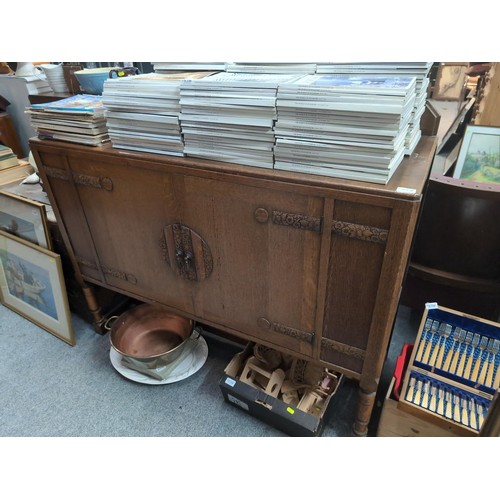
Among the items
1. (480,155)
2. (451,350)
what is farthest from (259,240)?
(480,155)

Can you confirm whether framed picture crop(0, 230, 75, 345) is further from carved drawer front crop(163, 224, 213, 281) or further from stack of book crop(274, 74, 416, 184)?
stack of book crop(274, 74, 416, 184)

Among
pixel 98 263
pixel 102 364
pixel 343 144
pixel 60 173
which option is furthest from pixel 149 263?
→ pixel 343 144

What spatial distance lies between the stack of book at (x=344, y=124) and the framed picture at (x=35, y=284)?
4.25 feet

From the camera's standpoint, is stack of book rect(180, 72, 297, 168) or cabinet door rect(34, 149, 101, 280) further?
cabinet door rect(34, 149, 101, 280)

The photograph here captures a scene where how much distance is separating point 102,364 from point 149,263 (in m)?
0.71

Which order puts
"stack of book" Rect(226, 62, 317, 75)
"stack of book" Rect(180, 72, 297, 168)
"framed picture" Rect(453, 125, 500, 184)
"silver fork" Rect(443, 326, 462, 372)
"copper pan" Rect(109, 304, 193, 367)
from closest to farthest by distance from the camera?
"stack of book" Rect(180, 72, 297, 168) → "stack of book" Rect(226, 62, 317, 75) → "silver fork" Rect(443, 326, 462, 372) → "copper pan" Rect(109, 304, 193, 367) → "framed picture" Rect(453, 125, 500, 184)

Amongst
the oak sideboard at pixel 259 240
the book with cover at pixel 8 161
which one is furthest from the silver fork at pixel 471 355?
the book with cover at pixel 8 161

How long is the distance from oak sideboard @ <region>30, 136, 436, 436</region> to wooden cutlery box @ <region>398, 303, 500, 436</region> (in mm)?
201

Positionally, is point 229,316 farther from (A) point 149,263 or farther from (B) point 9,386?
(B) point 9,386

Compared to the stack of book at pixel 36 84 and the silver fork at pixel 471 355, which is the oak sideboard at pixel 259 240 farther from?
the stack of book at pixel 36 84

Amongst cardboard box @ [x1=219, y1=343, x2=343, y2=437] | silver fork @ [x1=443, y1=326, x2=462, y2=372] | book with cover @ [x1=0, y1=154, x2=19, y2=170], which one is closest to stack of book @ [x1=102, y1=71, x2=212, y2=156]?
cardboard box @ [x1=219, y1=343, x2=343, y2=437]

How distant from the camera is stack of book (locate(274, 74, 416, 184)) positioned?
0.79 m

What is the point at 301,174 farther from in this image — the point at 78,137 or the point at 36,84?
the point at 36,84

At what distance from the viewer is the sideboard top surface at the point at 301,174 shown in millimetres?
833
